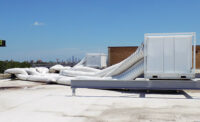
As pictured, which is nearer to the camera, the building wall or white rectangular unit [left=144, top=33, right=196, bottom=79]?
white rectangular unit [left=144, top=33, right=196, bottom=79]

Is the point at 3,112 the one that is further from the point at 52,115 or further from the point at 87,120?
the point at 87,120

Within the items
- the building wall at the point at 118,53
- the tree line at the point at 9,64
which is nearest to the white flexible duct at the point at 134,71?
the building wall at the point at 118,53

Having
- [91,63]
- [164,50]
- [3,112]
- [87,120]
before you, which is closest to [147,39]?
[164,50]

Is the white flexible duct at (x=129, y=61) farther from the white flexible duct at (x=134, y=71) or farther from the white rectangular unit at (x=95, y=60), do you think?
the white rectangular unit at (x=95, y=60)

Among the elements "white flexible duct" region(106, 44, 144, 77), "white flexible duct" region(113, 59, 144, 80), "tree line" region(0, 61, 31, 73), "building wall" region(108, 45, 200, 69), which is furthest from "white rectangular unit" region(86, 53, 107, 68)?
"white flexible duct" region(113, 59, 144, 80)

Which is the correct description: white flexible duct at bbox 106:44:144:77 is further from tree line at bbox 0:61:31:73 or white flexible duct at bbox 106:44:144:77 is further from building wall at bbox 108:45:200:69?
tree line at bbox 0:61:31:73

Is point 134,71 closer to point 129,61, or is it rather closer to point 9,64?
point 129,61

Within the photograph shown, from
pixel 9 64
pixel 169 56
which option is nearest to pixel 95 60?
pixel 9 64

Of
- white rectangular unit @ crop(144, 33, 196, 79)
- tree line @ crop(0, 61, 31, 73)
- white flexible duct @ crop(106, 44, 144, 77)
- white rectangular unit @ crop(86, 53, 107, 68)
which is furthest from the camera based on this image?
tree line @ crop(0, 61, 31, 73)

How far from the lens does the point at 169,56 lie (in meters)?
9.86

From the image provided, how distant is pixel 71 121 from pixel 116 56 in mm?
19703

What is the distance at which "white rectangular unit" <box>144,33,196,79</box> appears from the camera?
9656 mm

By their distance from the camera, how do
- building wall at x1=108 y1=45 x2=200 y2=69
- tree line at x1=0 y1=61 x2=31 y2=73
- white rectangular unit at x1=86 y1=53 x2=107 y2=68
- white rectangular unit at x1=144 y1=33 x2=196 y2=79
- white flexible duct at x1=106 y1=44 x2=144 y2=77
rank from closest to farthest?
1. white rectangular unit at x1=144 y1=33 x2=196 y2=79
2. white flexible duct at x1=106 y1=44 x2=144 y2=77
3. white rectangular unit at x1=86 y1=53 x2=107 y2=68
4. building wall at x1=108 y1=45 x2=200 y2=69
5. tree line at x1=0 y1=61 x2=31 y2=73

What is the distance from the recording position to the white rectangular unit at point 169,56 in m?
9.66
